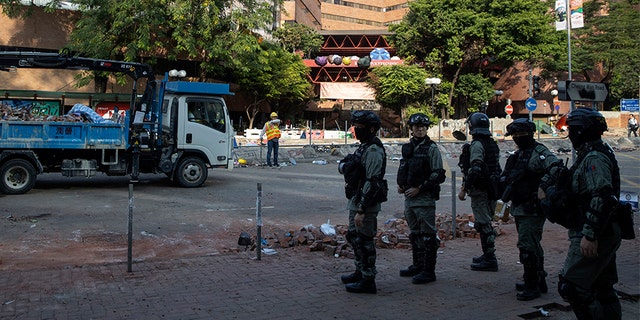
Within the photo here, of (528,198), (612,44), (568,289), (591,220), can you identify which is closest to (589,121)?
(591,220)

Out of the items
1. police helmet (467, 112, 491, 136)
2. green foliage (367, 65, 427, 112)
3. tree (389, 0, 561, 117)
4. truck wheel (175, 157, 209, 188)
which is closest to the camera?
police helmet (467, 112, 491, 136)

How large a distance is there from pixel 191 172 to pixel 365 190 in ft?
32.0

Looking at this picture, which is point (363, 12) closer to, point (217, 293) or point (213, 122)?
point (213, 122)

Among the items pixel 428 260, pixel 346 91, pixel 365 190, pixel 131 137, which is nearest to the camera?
pixel 365 190

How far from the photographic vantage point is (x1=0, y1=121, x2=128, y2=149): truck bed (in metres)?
11.9

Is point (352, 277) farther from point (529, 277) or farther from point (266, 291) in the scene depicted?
point (529, 277)

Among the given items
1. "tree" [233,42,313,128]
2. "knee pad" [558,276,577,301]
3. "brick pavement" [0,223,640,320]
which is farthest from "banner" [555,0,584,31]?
"tree" [233,42,313,128]

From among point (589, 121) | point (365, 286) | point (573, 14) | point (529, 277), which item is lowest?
point (365, 286)

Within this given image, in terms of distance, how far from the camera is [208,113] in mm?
14180

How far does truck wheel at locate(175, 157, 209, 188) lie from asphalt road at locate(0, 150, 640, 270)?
0.27 m

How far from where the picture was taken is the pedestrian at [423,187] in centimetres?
571

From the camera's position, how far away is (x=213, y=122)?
14.3 meters

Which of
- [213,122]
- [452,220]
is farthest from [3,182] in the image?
[452,220]

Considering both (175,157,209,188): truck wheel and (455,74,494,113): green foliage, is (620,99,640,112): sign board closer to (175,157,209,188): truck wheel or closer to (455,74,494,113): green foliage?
(455,74,494,113): green foliage
